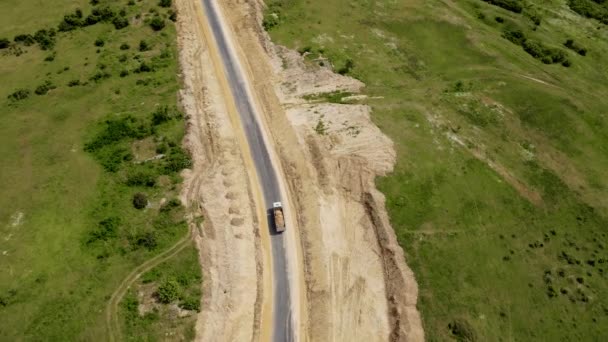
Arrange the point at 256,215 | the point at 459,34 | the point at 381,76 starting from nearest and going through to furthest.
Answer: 1. the point at 256,215
2. the point at 381,76
3. the point at 459,34

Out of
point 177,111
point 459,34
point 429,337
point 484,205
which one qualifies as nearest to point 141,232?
point 177,111

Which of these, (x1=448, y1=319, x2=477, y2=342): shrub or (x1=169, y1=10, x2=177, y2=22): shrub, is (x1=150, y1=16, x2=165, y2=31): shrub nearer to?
(x1=169, y1=10, x2=177, y2=22): shrub

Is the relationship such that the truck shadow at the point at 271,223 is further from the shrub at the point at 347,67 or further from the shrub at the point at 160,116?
the shrub at the point at 347,67

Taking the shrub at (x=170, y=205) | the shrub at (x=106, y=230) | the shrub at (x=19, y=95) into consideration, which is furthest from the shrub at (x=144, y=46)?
the shrub at (x=106, y=230)

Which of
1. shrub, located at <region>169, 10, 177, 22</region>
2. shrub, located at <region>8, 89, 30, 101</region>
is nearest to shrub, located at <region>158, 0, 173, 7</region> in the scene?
shrub, located at <region>169, 10, 177, 22</region>

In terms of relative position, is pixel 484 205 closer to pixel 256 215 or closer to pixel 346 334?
pixel 346 334

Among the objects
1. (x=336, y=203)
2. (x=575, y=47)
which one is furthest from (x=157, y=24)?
(x=575, y=47)
